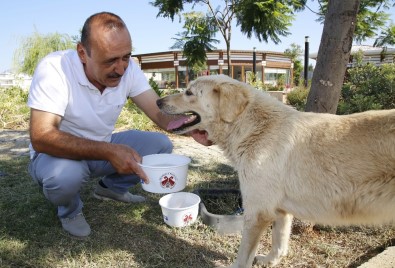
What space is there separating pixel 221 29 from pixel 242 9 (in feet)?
4.34

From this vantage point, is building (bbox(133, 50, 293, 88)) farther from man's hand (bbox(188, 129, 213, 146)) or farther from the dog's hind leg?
the dog's hind leg

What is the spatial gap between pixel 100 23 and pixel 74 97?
691 mm

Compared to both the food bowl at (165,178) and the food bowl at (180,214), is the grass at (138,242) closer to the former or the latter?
the food bowl at (180,214)

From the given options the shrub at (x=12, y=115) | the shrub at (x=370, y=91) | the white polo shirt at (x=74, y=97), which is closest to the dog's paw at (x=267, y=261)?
the white polo shirt at (x=74, y=97)

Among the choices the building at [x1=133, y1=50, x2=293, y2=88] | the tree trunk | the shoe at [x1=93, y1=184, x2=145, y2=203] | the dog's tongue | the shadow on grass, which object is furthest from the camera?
the building at [x1=133, y1=50, x2=293, y2=88]

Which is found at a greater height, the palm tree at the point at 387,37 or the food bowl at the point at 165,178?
the palm tree at the point at 387,37

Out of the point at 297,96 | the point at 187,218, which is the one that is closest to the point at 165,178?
the point at 187,218

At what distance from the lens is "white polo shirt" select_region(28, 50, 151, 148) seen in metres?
2.76

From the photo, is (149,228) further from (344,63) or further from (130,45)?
(344,63)

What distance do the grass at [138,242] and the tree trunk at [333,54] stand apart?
121 centimetres

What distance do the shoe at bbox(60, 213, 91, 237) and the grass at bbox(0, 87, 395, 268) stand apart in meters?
0.06

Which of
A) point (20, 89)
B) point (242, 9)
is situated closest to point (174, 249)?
point (242, 9)

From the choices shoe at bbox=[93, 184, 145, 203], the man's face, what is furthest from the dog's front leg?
the man's face

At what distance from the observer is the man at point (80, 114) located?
8.64ft
